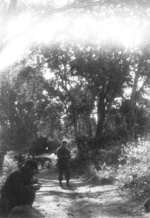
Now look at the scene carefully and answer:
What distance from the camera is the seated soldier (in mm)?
7035

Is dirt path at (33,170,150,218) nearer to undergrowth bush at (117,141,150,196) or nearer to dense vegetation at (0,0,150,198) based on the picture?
undergrowth bush at (117,141,150,196)

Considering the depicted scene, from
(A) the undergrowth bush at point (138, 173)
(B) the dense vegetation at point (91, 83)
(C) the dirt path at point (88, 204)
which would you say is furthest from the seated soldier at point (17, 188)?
(B) the dense vegetation at point (91, 83)

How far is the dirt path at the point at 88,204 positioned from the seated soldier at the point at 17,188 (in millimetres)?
1400

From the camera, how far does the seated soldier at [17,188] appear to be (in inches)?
277

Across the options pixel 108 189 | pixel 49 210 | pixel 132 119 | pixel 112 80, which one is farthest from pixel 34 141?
pixel 49 210

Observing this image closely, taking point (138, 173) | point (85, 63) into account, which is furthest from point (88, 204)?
point (85, 63)

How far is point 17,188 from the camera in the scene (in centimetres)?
712

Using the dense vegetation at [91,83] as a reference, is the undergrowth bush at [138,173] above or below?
below

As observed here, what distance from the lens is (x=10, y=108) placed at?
66062 millimetres

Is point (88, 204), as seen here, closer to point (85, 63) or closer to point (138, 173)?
point (138, 173)

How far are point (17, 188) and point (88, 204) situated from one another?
403cm

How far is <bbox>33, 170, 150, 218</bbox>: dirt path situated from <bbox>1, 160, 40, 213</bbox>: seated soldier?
1.40m

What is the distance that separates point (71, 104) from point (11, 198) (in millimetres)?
27085

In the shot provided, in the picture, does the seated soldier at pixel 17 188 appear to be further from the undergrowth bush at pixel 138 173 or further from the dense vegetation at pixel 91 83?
the dense vegetation at pixel 91 83
